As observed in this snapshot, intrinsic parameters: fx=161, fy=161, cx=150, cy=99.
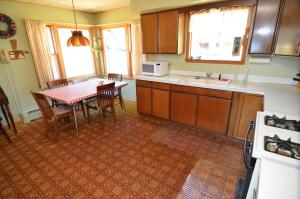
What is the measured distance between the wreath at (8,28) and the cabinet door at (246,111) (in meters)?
4.45

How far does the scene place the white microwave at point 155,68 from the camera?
332 cm

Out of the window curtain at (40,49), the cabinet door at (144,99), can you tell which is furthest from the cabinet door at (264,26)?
the window curtain at (40,49)

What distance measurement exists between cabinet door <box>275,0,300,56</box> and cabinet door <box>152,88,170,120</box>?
6.17 feet

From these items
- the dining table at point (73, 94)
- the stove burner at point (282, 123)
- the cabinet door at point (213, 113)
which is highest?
the stove burner at point (282, 123)

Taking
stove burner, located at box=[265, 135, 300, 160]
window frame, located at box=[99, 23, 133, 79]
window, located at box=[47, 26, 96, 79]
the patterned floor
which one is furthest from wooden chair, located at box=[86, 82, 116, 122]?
stove burner, located at box=[265, 135, 300, 160]

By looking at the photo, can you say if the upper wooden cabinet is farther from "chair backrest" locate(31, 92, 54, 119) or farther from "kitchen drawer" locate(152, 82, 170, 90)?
"chair backrest" locate(31, 92, 54, 119)

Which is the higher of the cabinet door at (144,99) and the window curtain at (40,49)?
the window curtain at (40,49)

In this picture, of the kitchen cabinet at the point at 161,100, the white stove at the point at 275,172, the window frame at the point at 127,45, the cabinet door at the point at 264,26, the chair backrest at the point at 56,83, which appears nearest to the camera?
the white stove at the point at 275,172

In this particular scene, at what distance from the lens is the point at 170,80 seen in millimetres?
3070

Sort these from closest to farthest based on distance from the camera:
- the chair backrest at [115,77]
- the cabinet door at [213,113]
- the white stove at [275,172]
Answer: the white stove at [275,172] < the cabinet door at [213,113] < the chair backrest at [115,77]

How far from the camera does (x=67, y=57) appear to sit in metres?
4.36

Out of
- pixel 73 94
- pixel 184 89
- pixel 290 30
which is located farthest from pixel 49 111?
pixel 290 30

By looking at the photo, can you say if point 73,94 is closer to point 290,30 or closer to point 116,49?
point 116,49

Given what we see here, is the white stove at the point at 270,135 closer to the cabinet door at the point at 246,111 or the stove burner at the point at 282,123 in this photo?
the stove burner at the point at 282,123
